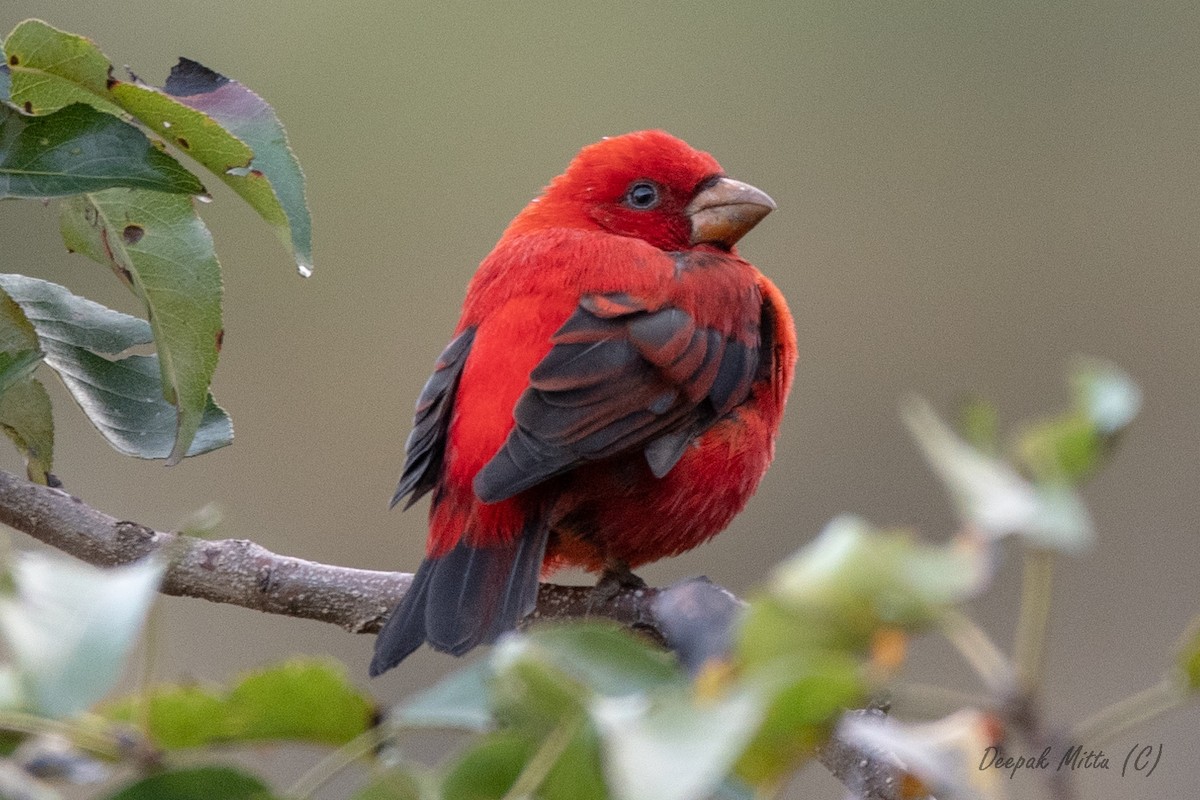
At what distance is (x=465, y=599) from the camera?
3.43m

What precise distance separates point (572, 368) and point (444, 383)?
415 millimetres

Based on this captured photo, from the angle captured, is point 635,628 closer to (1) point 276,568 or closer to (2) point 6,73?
(1) point 276,568

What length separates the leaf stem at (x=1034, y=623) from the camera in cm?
98

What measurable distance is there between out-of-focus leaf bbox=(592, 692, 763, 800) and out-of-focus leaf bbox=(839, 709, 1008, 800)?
0.11 m

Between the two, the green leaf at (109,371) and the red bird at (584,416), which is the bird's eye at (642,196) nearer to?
the red bird at (584,416)

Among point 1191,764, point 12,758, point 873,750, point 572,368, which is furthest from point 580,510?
point 1191,764

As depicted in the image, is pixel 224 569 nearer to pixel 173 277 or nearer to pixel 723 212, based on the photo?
pixel 173 277

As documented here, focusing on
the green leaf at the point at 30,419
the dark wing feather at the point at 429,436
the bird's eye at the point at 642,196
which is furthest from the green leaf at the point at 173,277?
the bird's eye at the point at 642,196

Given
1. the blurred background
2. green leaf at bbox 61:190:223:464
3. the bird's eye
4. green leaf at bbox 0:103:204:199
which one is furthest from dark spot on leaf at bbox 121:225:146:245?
the blurred background

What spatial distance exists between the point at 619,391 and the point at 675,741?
2.90m

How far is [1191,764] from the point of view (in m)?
6.66

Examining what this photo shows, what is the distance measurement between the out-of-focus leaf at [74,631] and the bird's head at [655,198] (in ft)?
12.5

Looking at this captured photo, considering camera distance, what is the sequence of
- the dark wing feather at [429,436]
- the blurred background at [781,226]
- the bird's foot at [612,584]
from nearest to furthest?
1. the bird's foot at [612,584]
2. the dark wing feather at [429,436]
3. the blurred background at [781,226]

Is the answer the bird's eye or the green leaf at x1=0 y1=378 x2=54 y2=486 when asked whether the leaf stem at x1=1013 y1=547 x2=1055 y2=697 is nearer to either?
the green leaf at x1=0 y1=378 x2=54 y2=486
